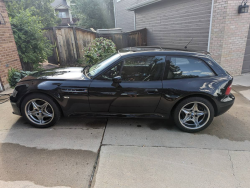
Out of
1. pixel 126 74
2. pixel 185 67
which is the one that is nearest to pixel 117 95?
pixel 126 74

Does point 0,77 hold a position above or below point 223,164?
above

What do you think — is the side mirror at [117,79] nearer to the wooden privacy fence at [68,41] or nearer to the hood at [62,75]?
the hood at [62,75]

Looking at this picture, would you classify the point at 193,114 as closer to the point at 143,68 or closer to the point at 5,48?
the point at 143,68

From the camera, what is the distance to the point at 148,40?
1069 cm

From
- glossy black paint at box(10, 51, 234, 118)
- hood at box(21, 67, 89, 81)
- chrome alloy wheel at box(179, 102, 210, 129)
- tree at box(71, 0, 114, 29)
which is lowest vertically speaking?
chrome alloy wheel at box(179, 102, 210, 129)

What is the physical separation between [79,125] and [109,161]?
1.25 meters

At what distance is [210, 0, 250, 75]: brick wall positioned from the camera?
20.6ft

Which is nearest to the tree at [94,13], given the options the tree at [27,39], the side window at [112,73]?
the tree at [27,39]

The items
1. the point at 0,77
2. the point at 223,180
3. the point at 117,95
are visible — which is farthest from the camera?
the point at 0,77

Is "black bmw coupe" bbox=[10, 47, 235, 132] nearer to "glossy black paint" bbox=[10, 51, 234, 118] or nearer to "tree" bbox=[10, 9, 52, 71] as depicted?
"glossy black paint" bbox=[10, 51, 234, 118]

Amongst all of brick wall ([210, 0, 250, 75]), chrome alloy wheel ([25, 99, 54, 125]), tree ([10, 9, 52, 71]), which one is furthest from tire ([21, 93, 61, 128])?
brick wall ([210, 0, 250, 75])

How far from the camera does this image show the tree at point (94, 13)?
18281mm

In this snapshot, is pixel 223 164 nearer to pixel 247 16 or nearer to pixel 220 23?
pixel 220 23

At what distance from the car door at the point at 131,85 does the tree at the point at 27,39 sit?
4778 mm
